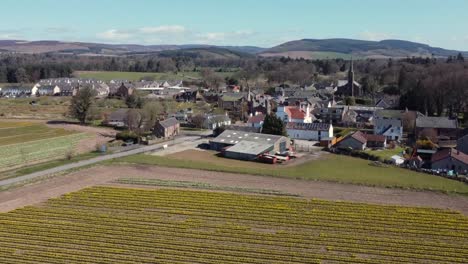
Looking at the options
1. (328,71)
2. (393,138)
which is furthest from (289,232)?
(328,71)

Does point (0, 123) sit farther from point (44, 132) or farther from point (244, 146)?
point (244, 146)

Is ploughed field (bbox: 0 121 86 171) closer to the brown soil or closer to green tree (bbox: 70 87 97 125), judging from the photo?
the brown soil

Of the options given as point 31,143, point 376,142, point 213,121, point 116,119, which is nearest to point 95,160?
point 31,143

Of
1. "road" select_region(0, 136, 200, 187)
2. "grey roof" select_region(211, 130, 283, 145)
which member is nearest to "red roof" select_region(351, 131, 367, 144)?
"grey roof" select_region(211, 130, 283, 145)

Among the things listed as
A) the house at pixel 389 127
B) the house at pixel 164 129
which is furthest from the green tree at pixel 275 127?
the house at pixel 164 129

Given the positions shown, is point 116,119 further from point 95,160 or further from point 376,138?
point 376,138

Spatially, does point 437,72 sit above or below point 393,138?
above
